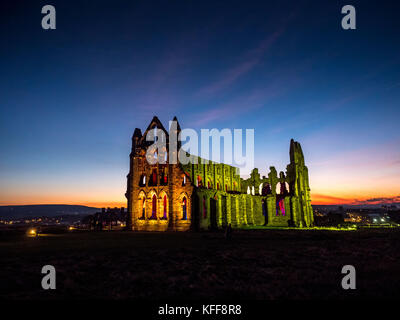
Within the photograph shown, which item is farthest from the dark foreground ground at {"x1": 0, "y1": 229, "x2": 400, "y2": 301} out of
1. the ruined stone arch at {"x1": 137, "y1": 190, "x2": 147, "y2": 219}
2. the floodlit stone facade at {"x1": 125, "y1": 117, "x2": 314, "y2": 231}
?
the ruined stone arch at {"x1": 137, "y1": 190, "x2": 147, "y2": 219}

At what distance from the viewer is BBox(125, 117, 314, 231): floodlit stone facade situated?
31.2 metres

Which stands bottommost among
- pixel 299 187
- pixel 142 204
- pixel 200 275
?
pixel 200 275

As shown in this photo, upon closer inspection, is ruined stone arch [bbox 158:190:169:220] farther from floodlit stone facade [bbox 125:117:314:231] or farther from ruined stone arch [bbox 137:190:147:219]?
ruined stone arch [bbox 137:190:147:219]

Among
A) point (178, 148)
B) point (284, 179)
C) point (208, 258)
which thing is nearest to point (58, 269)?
point (208, 258)

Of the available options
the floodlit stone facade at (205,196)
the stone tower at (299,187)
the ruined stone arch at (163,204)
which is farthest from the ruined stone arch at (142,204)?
the stone tower at (299,187)

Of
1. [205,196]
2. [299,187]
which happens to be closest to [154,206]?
[205,196]

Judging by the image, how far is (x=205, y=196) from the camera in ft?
107

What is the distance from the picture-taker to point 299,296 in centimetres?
676

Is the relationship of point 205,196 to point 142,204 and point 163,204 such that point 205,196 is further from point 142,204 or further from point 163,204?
point 142,204

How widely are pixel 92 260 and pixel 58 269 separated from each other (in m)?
1.60

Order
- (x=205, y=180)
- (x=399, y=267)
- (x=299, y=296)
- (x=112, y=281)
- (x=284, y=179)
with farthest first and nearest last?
(x=284, y=179) < (x=205, y=180) < (x=399, y=267) < (x=112, y=281) < (x=299, y=296)

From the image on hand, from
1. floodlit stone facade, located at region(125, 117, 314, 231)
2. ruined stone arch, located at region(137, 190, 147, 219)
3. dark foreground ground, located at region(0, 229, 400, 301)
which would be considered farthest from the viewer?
ruined stone arch, located at region(137, 190, 147, 219)
